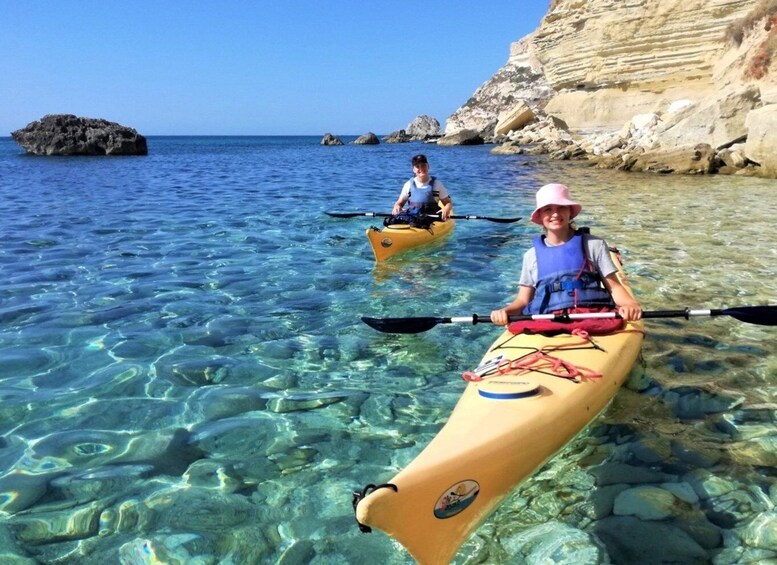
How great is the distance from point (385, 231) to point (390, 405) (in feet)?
14.7

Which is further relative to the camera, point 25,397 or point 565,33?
point 565,33

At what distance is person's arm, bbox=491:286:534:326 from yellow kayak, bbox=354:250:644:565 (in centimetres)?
18

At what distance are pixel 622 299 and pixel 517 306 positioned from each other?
0.72 metres

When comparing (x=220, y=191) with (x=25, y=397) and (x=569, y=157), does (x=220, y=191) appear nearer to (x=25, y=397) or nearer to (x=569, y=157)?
(x=25, y=397)

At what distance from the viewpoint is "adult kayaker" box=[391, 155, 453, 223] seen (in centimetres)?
964

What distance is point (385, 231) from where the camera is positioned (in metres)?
8.56

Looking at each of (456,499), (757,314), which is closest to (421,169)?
(757,314)

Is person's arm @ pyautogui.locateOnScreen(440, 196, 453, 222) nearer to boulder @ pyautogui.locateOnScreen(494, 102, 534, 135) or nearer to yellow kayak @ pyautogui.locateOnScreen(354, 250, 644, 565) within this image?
yellow kayak @ pyautogui.locateOnScreen(354, 250, 644, 565)

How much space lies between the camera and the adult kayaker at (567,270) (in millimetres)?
4352

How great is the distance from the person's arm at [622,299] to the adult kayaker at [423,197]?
5.39 m

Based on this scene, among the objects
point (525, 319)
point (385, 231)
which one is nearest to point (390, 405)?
point (525, 319)

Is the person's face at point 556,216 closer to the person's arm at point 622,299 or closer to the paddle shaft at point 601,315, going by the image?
the person's arm at point 622,299

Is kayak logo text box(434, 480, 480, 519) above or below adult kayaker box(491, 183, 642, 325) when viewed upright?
below

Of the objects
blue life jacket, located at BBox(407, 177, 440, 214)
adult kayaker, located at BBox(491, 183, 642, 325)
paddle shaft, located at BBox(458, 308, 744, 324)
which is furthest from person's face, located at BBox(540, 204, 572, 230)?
blue life jacket, located at BBox(407, 177, 440, 214)
